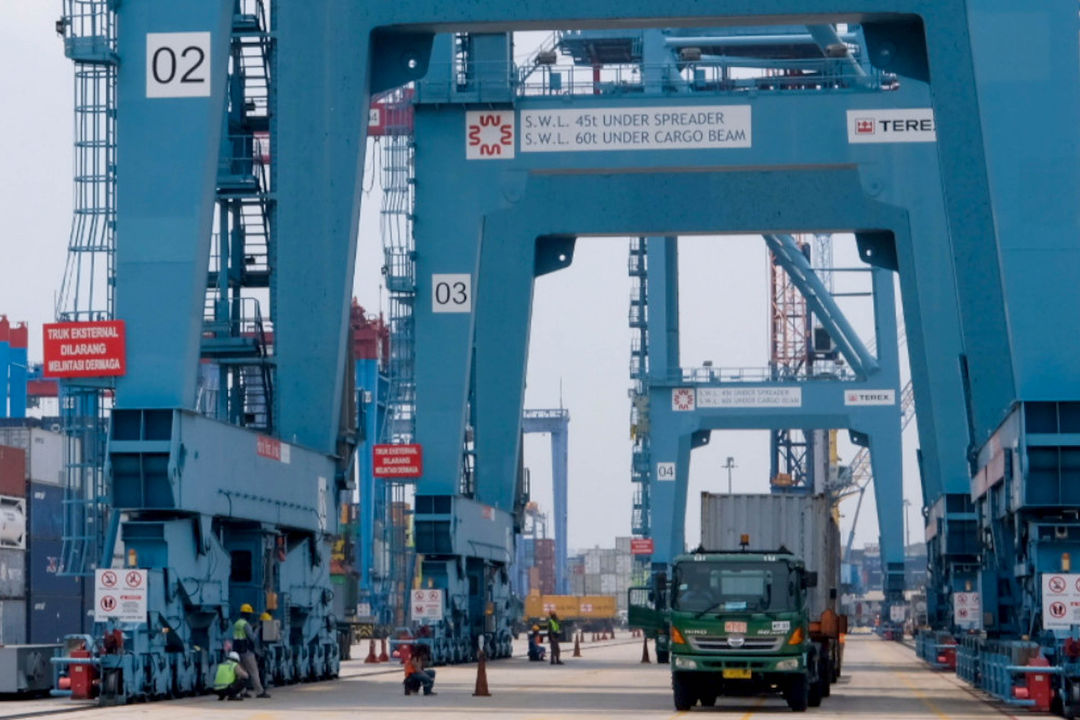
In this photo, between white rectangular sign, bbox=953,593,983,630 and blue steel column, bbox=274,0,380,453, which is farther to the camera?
white rectangular sign, bbox=953,593,983,630

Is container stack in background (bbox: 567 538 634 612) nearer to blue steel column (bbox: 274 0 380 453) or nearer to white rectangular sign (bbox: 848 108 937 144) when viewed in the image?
white rectangular sign (bbox: 848 108 937 144)

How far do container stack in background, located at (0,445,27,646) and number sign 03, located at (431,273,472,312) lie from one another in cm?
1064

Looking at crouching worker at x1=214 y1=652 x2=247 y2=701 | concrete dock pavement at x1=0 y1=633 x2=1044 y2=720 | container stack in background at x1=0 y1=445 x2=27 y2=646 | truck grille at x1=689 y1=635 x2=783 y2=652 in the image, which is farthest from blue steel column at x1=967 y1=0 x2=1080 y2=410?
container stack in background at x1=0 y1=445 x2=27 y2=646

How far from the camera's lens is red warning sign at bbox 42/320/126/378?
24.6 m

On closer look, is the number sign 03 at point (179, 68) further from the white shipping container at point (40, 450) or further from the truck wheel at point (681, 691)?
the white shipping container at point (40, 450)

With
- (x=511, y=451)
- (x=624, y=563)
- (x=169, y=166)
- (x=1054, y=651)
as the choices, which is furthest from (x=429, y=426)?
(x=624, y=563)

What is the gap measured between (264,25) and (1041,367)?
1630 centimetres

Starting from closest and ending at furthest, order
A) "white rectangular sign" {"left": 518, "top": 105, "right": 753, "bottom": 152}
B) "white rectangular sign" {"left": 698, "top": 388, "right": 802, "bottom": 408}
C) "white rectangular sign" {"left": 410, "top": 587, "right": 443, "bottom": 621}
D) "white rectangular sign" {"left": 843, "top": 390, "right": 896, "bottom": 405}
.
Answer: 1. "white rectangular sign" {"left": 518, "top": 105, "right": 753, "bottom": 152}
2. "white rectangular sign" {"left": 410, "top": 587, "right": 443, "bottom": 621}
3. "white rectangular sign" {"left": 698, "top": 388, "right": 802, "bottom": 408}
4. "white rectangular sign" {"left": 843, "top": 390, "right": 896, "bottom": 405}

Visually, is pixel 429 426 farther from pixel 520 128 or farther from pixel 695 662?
pixel 695 662

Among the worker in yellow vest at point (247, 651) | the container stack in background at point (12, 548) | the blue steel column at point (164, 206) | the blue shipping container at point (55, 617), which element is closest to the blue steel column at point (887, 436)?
the blue shipping container at point (55, 617)

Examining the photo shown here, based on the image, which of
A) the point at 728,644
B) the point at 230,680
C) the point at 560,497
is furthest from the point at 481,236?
the point at 560,497

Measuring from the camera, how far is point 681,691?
24.2 metres

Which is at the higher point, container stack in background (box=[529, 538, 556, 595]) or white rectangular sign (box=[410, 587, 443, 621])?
container stack in background (box=[529, 538, 556, 595])

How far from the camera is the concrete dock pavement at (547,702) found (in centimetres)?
2228
